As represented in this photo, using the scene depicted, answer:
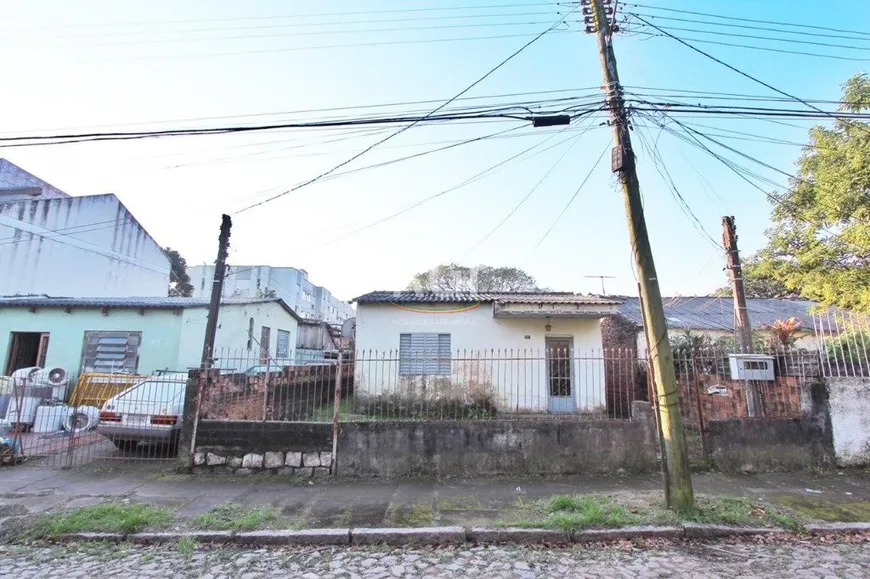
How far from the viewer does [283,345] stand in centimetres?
1938

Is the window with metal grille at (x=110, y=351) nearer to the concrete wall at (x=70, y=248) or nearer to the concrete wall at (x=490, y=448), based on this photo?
the concrete wall at (x=70, y=248)

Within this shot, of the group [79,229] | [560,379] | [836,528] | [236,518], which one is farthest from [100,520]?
[79,229]

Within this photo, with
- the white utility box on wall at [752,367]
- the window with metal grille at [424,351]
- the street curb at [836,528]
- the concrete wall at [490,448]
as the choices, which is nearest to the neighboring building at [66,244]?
the window with metal grille at [424,351]

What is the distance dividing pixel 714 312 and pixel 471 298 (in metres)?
13.4

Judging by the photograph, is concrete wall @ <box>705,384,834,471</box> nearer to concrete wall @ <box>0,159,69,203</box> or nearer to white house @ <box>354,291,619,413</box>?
white house @ <box>354,291,619,413</box>

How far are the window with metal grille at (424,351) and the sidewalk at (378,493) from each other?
5834 millimetres

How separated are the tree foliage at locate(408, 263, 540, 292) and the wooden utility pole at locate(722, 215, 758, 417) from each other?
22.9 metres

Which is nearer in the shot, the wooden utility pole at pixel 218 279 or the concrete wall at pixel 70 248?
the wooden utility pole at pixel 218 279

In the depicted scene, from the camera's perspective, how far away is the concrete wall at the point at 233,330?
13.5 metres

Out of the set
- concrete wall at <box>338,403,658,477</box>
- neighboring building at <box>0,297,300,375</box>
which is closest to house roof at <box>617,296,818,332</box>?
concrete wall at <box>338,403,658,477</box>

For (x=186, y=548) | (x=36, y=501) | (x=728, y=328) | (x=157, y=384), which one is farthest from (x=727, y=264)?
(x=36, y=501)

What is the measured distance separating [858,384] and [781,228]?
6571mm

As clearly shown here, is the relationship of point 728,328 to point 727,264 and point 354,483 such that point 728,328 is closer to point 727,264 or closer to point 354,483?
point 727,264

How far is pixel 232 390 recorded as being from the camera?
307 inches
